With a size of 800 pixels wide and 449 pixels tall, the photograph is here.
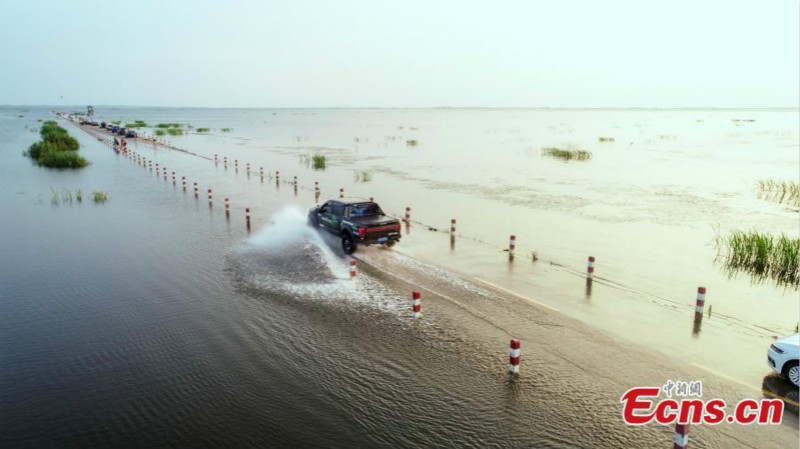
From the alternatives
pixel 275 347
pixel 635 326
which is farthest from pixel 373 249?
pixel 635 326

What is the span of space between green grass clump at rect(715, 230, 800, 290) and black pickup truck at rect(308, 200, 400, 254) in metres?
11.4

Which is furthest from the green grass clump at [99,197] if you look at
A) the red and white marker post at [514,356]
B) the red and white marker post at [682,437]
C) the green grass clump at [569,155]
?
the green grass clump at [569,155]

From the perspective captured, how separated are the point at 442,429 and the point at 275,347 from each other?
4355mm

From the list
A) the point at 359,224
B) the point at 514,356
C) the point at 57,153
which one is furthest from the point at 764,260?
the point at 57,153

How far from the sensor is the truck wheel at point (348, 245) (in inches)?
695

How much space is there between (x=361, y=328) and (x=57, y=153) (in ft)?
155

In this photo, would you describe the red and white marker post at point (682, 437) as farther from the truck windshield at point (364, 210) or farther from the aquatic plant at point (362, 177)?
the aquatic plant at point (362, 177)

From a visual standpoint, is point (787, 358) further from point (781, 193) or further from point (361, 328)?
point (781, 193)

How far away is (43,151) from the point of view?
50.6 metres

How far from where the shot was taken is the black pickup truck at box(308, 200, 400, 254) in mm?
17156

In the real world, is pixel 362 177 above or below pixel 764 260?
above

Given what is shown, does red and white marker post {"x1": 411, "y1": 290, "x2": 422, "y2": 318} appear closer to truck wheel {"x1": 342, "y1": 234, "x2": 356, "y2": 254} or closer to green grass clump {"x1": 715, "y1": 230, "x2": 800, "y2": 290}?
truck wheel {"x1": 342, "y1": 234, "x2": 356, "y2": 254}

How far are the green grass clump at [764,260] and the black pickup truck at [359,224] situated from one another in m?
11.4

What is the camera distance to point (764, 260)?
16.5 meters
